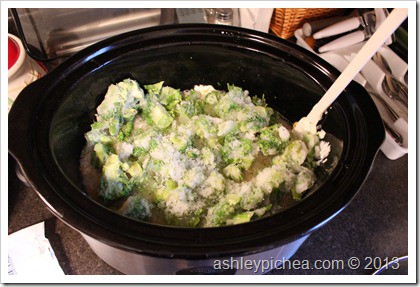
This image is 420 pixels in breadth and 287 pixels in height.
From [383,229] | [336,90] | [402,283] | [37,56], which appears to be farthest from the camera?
[37,56]

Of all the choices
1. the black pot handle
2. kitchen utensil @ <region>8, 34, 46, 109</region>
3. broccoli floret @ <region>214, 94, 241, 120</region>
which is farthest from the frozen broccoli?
kitchen utensil @ <region>8, 34, 46, 109</region>

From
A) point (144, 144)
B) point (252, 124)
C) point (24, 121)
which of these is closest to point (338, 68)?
point (252, 124)

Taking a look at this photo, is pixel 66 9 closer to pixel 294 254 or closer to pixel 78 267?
pixel 78 267

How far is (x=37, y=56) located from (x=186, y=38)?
51 cm

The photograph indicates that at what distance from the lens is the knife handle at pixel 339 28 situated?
1148 millimetres

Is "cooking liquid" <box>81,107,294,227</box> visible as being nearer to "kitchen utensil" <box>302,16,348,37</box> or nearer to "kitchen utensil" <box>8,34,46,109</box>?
"kitchen utensil" <box>8,34,46,109</box>

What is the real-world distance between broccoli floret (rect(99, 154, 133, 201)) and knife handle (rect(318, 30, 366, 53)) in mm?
731

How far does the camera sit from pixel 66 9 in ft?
3.80

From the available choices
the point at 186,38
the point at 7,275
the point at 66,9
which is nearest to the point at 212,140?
the point at 186,38

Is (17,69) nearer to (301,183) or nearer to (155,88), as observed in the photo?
(155,88)

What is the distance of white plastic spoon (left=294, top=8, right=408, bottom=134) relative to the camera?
65cm

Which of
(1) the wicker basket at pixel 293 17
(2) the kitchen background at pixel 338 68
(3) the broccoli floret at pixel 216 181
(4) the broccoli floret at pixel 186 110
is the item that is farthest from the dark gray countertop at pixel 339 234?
(1) the wicker basket at pixel 293 17

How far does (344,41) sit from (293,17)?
18 centimetres

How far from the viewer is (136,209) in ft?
2.48
